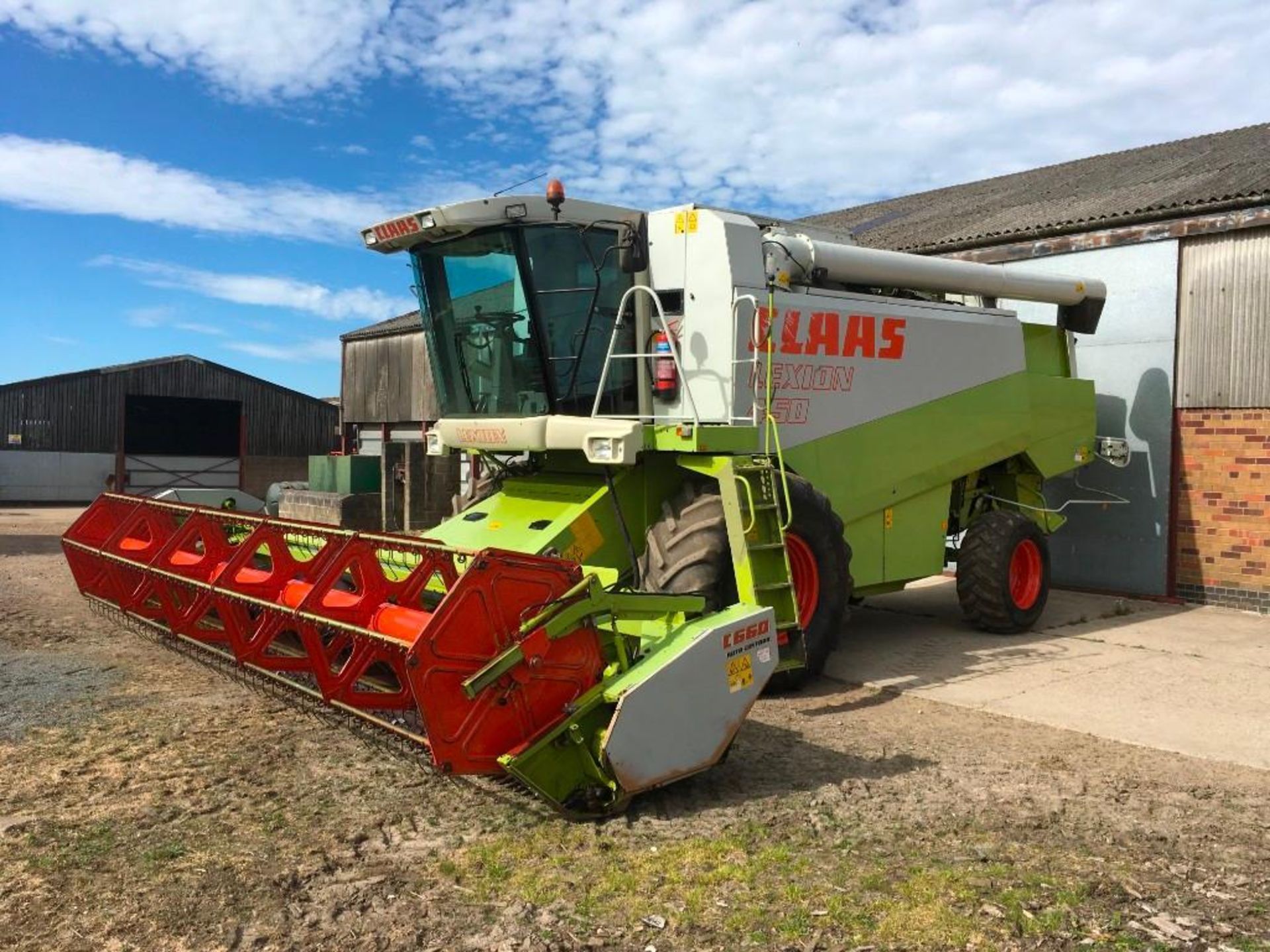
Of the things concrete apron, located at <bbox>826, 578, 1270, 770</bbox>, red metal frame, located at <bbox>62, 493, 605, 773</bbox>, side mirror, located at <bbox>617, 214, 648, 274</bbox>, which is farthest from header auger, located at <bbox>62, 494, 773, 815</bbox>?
concrete apron, located at <bbox>826, 578, 1270, 770</bbox>

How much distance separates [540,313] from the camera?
631 centimetres

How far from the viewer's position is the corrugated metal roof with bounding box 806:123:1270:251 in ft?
32.5

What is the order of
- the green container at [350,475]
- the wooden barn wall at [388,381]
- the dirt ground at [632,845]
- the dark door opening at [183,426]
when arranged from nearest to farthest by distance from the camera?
the dirt ground at [632,845] → the green container at [350,475] → the wooden barn wall at [388,381] → the dark door opening at [183,426]

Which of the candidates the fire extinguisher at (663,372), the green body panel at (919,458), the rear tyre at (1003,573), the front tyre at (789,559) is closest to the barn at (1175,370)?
Answer: the green body panel at (919,458)

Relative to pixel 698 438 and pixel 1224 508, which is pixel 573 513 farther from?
pixel 1224 508

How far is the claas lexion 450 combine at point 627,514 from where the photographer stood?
12.9 ft

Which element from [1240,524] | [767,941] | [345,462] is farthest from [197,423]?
[767,941]

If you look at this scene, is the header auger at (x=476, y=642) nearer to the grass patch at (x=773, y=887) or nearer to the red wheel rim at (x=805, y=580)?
the grass patch at (x=773, y=887)

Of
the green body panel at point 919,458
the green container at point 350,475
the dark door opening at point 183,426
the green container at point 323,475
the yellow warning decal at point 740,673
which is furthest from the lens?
the dark door opening at point 183,426

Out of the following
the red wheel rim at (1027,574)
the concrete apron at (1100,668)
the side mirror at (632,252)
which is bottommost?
the concrete apron at (1100,668)

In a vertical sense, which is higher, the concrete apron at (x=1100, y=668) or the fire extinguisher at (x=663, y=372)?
the fire extinguisher at (x=663, y=372)

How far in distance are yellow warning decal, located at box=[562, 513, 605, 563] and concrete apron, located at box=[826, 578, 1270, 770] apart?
199 centimetres

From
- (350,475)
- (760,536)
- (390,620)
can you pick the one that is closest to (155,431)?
(350,475)

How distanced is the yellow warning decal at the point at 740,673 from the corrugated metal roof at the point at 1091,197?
7122 millimetres
